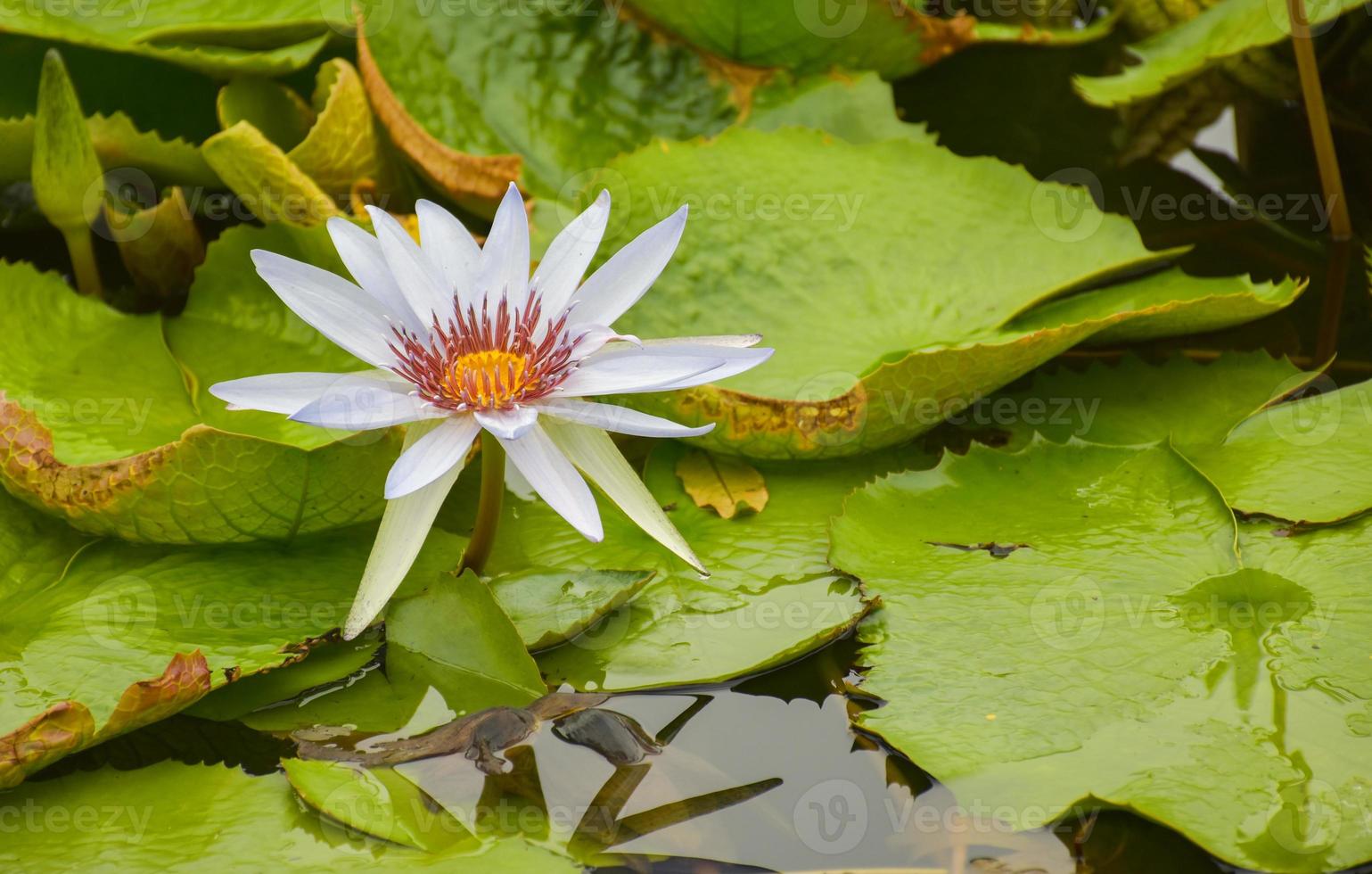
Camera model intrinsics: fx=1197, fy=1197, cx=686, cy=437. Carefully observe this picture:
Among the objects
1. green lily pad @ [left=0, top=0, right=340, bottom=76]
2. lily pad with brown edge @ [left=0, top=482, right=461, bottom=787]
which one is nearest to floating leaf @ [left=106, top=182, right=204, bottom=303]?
green lily pad @ [left=0, top=0, right=340, bottom=76]

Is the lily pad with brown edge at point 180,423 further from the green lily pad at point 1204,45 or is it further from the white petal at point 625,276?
the green lily pad at point 1204,45

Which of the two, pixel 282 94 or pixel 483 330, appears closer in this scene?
pixel 483 330

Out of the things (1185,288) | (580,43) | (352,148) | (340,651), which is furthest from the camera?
(580,43)

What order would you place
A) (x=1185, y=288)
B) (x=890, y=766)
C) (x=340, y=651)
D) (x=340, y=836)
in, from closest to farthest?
(x=340, y=836) < (x=890, y=766) < (x=340, y=651) < (x=1185, y=288)

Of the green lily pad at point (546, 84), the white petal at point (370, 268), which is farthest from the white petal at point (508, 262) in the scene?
the green lily pad at point (546, 84)

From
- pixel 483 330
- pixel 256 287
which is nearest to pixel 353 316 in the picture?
pixel 483 330

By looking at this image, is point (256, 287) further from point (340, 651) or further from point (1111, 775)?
point (1111, 775)
